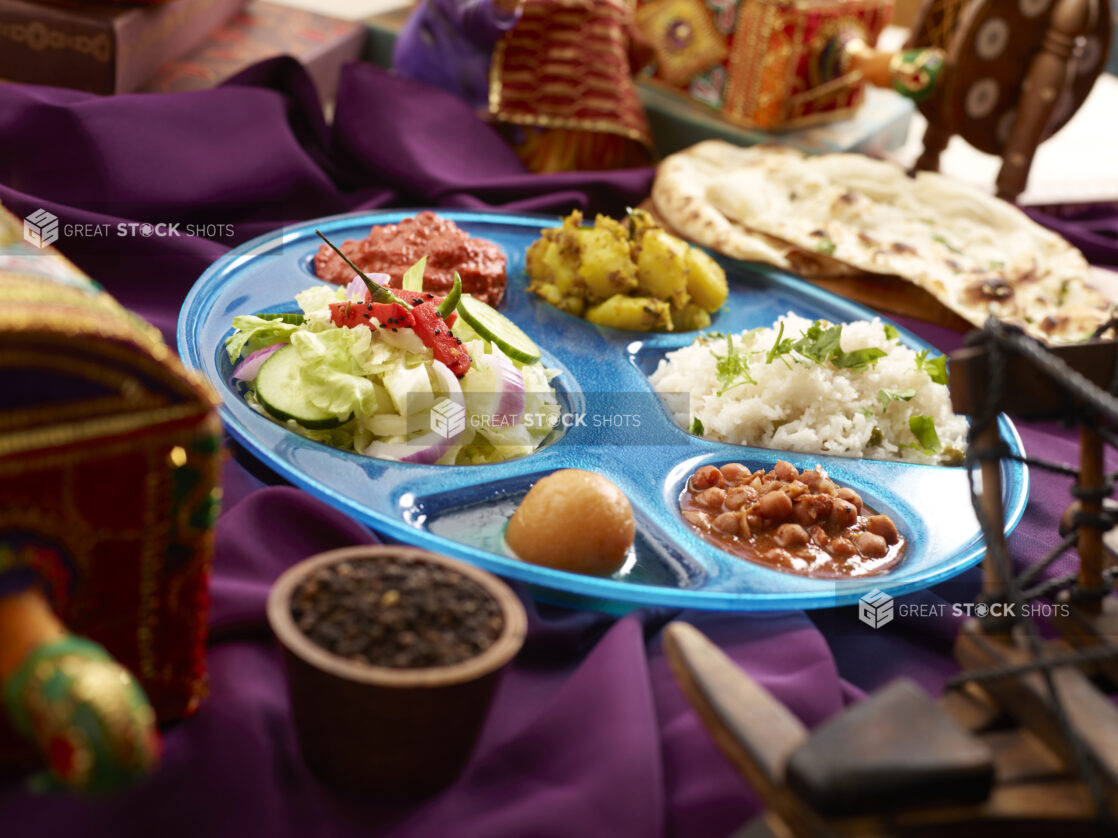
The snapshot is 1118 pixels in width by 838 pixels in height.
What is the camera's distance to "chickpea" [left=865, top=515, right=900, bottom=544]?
1883 millimetres

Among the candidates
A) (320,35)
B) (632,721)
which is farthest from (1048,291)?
(320,35)

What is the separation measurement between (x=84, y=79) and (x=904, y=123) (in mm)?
3185

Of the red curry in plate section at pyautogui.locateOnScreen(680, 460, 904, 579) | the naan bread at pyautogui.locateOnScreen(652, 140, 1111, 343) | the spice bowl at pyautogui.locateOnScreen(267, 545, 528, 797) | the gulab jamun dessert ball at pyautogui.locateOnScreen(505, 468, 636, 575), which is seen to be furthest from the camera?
the naan bread at pyautogui.locateOnScreen(652, 140, 1111, 343)

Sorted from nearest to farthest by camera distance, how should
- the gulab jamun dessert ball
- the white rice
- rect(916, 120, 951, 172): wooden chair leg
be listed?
the gulab jamun dessert ball
the white rice
rect(916, 120, 951, 172): wooden chair leg

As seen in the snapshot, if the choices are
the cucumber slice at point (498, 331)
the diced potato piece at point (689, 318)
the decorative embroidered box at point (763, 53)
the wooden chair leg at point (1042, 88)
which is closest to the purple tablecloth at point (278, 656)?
the cucumber slice at point (498, 331)

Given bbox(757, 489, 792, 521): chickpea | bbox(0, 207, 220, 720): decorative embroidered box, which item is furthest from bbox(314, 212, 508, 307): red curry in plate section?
bbox(0, 207, 220, 720): decorative embroidered box

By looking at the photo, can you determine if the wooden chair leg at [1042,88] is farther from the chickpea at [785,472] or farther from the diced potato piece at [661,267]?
the chickpea at [785,472]

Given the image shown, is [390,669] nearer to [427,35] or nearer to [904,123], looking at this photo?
[427,35]

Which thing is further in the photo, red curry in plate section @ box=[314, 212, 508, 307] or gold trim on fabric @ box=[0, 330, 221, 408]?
Result: red curry in plate section @ box=[314, 212, 508, 307]

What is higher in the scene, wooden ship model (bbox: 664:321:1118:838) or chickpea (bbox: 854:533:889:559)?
wooden ship model (bbox: 664:321:1118:838)

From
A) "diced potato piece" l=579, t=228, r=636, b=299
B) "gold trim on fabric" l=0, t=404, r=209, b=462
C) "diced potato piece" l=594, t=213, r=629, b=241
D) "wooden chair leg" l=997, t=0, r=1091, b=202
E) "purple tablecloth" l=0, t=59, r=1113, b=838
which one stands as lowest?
"purple tablecloth" l=0, t=59, r=1113, b=838

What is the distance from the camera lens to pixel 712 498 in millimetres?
1916

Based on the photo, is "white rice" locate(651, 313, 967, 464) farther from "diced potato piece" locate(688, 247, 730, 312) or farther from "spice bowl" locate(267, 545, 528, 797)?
"spice bowl" locate(267, 545, 528, 797)

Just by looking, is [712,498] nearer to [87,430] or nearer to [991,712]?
[991,712]
